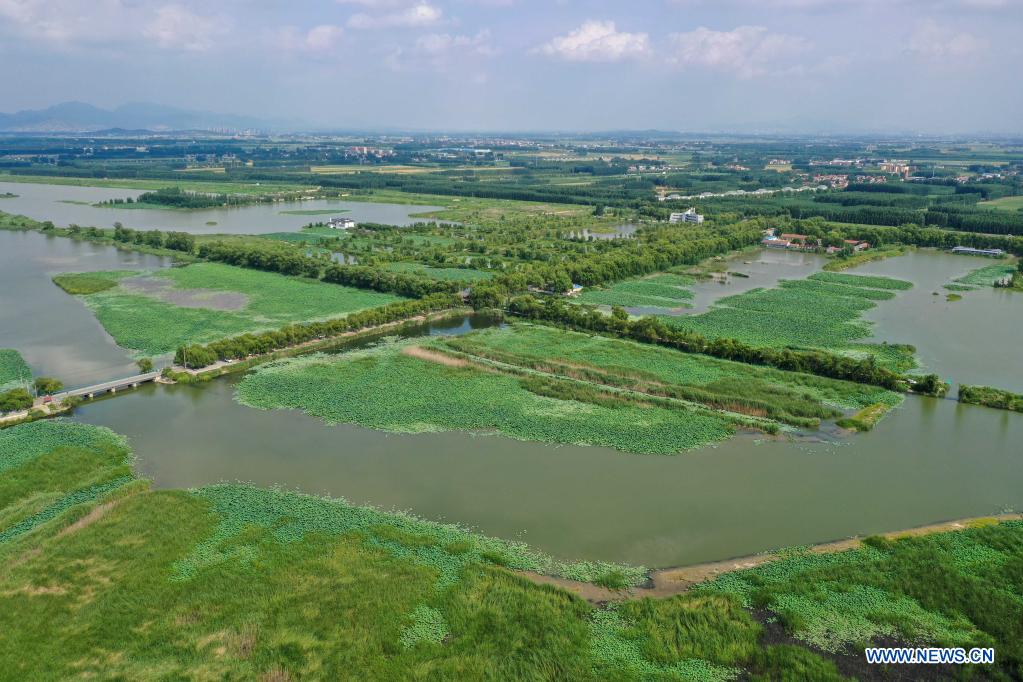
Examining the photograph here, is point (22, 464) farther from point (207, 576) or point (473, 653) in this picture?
point (473, 653)

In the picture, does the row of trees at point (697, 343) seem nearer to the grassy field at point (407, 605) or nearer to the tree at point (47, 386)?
the grassy field at point (407, 605)

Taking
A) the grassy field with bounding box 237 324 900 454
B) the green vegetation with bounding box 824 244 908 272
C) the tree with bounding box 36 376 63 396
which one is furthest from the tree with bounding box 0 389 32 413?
the green vegetation with bounding box 824 244 908 272

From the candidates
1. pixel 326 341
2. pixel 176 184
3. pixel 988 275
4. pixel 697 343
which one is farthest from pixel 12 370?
pixel 176 184

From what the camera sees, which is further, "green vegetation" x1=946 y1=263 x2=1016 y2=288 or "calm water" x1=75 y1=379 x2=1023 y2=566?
"green vegetation" x1=946 y1=263 x2=1016 y2=288

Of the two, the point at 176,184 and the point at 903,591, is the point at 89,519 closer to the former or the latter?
the point at 903,591

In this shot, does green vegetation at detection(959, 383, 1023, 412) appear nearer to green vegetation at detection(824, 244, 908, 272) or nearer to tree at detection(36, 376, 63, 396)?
green vegetation at detection(824, 244, 908, 272)

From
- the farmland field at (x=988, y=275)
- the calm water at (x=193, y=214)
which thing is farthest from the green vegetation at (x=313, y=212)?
the farmland field at (x=988, y=275)

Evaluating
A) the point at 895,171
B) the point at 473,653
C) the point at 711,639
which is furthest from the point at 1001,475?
the point at 895,171
